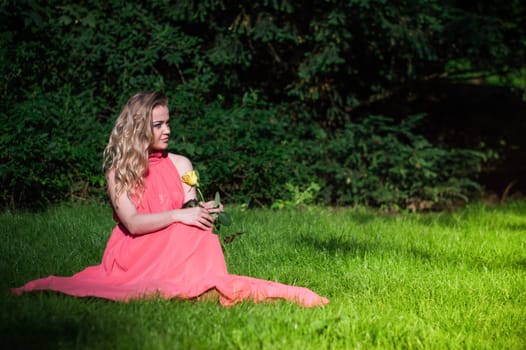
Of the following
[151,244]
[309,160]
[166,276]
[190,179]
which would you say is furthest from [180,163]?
[309,160]

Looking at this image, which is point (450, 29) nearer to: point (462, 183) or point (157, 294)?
point (462, 183)

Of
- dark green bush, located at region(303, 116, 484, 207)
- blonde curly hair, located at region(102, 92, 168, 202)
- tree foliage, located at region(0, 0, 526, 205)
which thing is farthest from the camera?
dark green bush, located at region(303, 116, 484, 207)

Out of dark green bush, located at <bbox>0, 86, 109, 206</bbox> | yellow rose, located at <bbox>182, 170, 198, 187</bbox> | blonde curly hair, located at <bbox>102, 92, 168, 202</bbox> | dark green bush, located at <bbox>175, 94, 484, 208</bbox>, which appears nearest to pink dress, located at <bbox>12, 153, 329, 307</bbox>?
blonde curly hair, located at <bbox>102, 92, 168, 202</bbox>

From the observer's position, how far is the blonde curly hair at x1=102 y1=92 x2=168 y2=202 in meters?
4.46

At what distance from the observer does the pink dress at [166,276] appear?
418 cm

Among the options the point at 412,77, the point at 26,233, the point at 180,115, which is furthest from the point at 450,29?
the point at 26,233

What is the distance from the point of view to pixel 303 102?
10586mm

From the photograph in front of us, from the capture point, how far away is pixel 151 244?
A: 4.39 metres

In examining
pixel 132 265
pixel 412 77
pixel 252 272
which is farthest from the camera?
pixel 412 77

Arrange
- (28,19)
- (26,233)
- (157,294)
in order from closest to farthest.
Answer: (157,294)
(26,233)
(28,19)

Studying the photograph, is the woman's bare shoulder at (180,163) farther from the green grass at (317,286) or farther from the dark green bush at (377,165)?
the dark green bush at (377,165)

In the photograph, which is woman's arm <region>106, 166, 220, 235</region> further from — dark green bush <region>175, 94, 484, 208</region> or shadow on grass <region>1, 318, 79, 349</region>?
dark green bush <region>175, 94, 484, 208</region>

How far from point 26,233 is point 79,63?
389cm

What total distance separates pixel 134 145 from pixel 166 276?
0.89 meters
